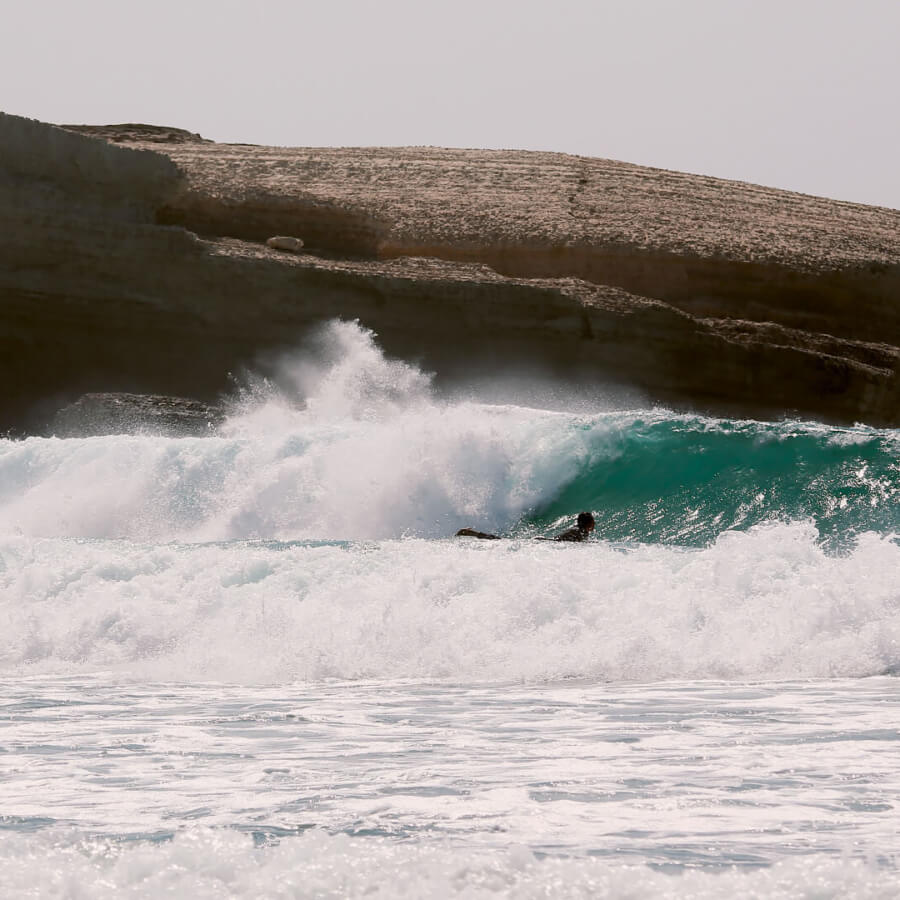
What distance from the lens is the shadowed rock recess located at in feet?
91.1

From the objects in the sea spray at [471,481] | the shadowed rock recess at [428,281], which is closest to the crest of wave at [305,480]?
the sea spray at [471,481]

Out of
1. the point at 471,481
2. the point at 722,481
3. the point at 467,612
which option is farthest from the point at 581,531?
the point at 471,481

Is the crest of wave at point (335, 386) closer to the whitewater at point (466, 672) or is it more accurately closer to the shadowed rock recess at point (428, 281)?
the shadowed rock recess at point (428, 281)

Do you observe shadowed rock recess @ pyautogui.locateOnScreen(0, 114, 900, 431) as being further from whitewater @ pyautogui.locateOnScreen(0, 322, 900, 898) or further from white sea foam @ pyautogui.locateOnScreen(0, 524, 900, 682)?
white sea foam @ pyautogui.locateOnScreen(0, 524, 900, 682)

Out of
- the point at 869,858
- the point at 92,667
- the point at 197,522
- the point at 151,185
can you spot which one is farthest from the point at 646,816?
the point at 151,185

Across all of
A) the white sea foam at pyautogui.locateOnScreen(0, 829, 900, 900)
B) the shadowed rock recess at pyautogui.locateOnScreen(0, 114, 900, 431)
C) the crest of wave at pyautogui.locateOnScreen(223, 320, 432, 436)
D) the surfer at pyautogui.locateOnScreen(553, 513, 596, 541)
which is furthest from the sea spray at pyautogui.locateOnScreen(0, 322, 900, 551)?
the white sea foam at pyautogui.locateOnScreen(0, 829, 900, 900)

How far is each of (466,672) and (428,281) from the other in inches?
864

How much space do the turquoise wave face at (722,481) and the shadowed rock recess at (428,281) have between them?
11309mm

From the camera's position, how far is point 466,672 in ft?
25.9

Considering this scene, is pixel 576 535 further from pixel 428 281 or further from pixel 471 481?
pixel 428 281

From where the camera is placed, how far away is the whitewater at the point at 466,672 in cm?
409

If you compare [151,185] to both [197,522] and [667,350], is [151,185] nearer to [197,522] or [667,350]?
[667,350]

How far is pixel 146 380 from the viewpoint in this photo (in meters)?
27.1

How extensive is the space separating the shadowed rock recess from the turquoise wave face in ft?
37.1
